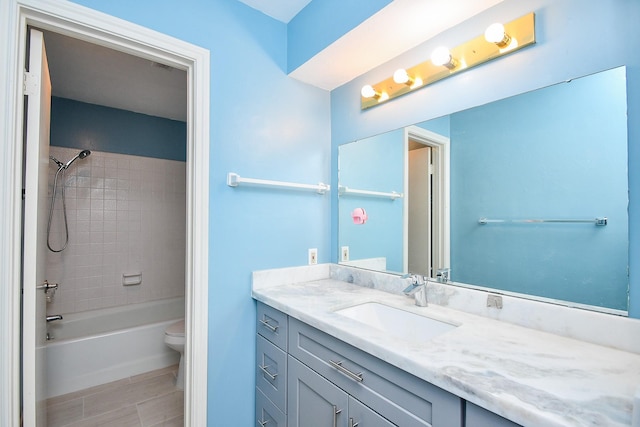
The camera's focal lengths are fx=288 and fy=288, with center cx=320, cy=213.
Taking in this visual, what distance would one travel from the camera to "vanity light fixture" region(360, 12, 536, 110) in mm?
1099

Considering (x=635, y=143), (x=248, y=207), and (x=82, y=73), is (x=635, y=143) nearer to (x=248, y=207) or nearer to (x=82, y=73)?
(x=248, y=207)

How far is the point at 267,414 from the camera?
1493 millimetres

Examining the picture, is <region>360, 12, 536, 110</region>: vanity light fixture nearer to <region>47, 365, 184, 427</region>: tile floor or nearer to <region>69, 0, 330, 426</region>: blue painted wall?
<region>69, 0, 330, 426</region>: blue painted wall

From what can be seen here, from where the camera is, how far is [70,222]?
2.63 metres

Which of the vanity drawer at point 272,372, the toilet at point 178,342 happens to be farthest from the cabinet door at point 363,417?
the toilet at point 178,342

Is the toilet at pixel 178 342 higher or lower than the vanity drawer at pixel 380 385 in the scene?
lower

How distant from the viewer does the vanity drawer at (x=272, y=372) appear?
4.47 feet

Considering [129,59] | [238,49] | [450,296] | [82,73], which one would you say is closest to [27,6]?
[238,49]

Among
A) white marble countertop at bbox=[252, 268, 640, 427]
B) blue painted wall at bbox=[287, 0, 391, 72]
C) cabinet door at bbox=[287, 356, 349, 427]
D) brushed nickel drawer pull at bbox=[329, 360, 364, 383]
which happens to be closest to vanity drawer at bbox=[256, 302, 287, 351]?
cabinet door at bbox=[287, 356, 349, 427]

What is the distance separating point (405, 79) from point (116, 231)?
2.95 m

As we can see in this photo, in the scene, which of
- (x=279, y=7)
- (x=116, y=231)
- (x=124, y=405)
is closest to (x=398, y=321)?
(x=279, y=7)

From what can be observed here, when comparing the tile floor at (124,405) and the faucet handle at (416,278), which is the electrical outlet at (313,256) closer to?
the faucet handle at (416,278)

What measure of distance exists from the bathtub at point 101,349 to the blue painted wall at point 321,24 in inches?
98.6

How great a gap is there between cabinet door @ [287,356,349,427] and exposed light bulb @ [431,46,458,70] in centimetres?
141
